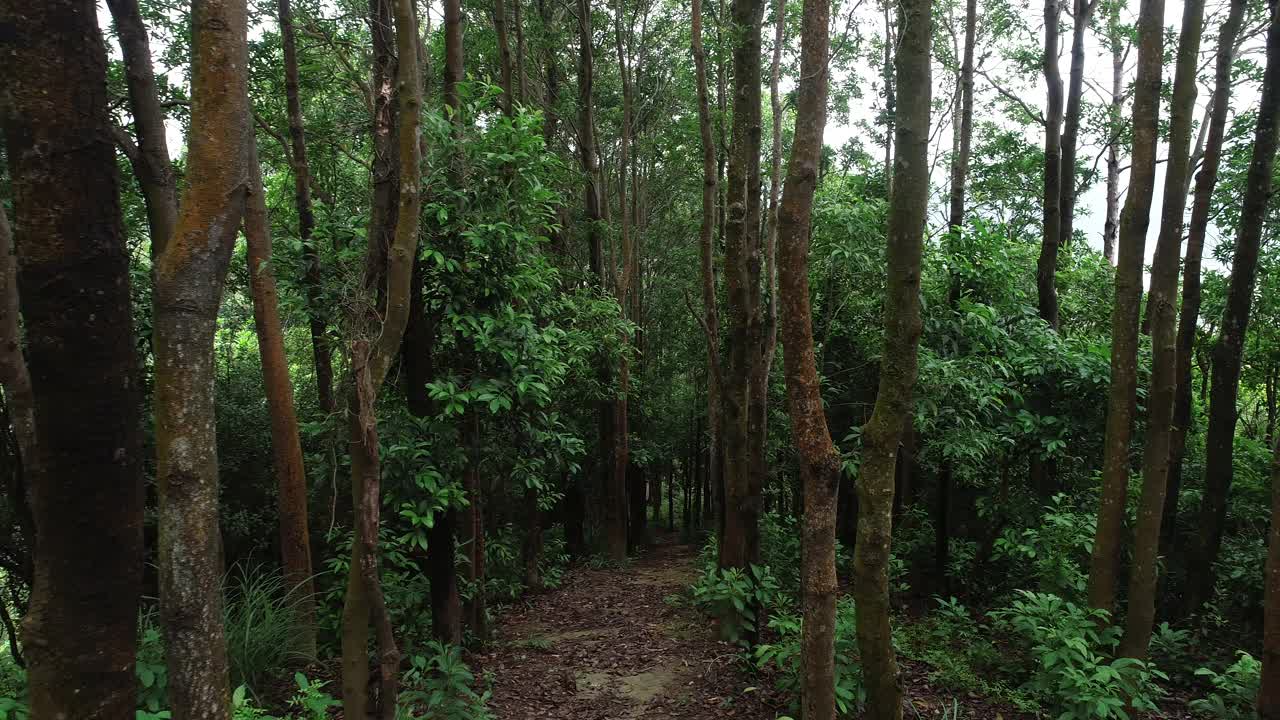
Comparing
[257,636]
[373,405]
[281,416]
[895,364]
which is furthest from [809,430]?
[281,416]

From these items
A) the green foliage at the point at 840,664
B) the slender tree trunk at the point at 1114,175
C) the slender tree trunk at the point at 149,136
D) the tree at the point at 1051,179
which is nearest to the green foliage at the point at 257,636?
the slender tree trunk at the point at 149,136

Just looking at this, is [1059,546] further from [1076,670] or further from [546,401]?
[546,401]

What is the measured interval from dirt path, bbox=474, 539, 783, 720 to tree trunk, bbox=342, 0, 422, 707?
A: 254cm

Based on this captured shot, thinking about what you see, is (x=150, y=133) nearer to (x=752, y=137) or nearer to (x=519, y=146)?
(x=519, y=146)

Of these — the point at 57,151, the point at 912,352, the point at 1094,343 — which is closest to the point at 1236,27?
the point at 1094,343

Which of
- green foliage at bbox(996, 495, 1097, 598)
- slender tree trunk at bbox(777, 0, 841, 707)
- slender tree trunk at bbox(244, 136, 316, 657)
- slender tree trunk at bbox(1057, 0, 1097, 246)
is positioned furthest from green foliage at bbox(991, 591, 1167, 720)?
slender tree trunk at bbox(1057, 0, 1097, 246)

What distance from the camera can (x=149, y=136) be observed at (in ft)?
17.5

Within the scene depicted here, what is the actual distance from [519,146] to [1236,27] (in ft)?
23.6

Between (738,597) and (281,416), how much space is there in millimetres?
4886

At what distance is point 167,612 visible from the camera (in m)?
2.16

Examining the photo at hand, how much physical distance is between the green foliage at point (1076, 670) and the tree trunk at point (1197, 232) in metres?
3.26

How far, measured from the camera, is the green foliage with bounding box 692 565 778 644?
21.7 ft

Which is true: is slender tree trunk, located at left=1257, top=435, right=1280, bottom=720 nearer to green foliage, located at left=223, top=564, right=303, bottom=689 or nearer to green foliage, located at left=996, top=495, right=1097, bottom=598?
green foliage, located at left=996, top=495, right=1097, bottom=598

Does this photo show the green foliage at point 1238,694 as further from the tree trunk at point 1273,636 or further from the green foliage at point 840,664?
the green foliage at point 840,664
